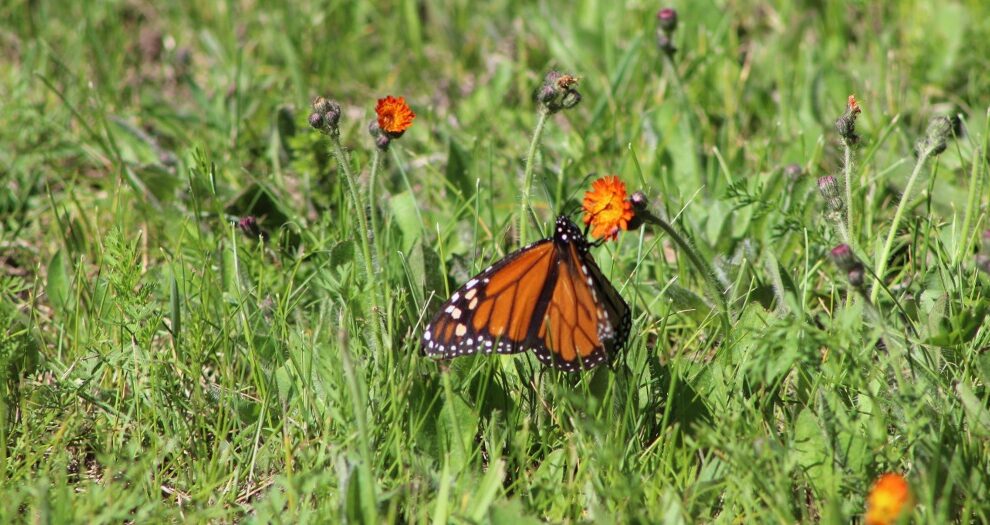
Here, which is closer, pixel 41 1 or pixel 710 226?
pixel 710 226

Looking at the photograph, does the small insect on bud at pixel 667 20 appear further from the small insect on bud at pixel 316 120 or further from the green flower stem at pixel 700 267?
the small insect on bud at pixel 316 120

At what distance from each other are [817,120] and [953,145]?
588mm

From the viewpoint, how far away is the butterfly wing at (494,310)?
276 cm

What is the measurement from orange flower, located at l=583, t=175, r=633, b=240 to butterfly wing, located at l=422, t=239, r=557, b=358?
0.59 ft

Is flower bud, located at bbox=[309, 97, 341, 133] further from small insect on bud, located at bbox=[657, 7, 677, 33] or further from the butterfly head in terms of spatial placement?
small insect on bud, located at bbox=[657, 7, 677, 33]

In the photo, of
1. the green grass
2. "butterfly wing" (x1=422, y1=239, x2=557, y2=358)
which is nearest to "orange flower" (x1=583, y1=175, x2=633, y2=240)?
"butterfly wing" (x1=422, y1=239, x2=557, y2=358)

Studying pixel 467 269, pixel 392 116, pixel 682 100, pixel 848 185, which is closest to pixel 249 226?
pixel 467 269

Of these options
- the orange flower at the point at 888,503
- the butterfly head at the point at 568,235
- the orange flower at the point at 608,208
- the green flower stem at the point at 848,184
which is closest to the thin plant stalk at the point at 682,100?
the green flower stem at the point at 848,184

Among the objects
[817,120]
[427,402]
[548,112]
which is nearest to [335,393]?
[427,402]

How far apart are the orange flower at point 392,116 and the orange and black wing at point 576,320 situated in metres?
0.61

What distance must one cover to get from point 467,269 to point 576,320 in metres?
0.82

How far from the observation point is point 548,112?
3131 millimetres

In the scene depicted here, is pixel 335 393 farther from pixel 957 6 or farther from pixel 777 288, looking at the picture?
pixel 957 6

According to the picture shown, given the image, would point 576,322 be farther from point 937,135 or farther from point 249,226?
point 249,226
